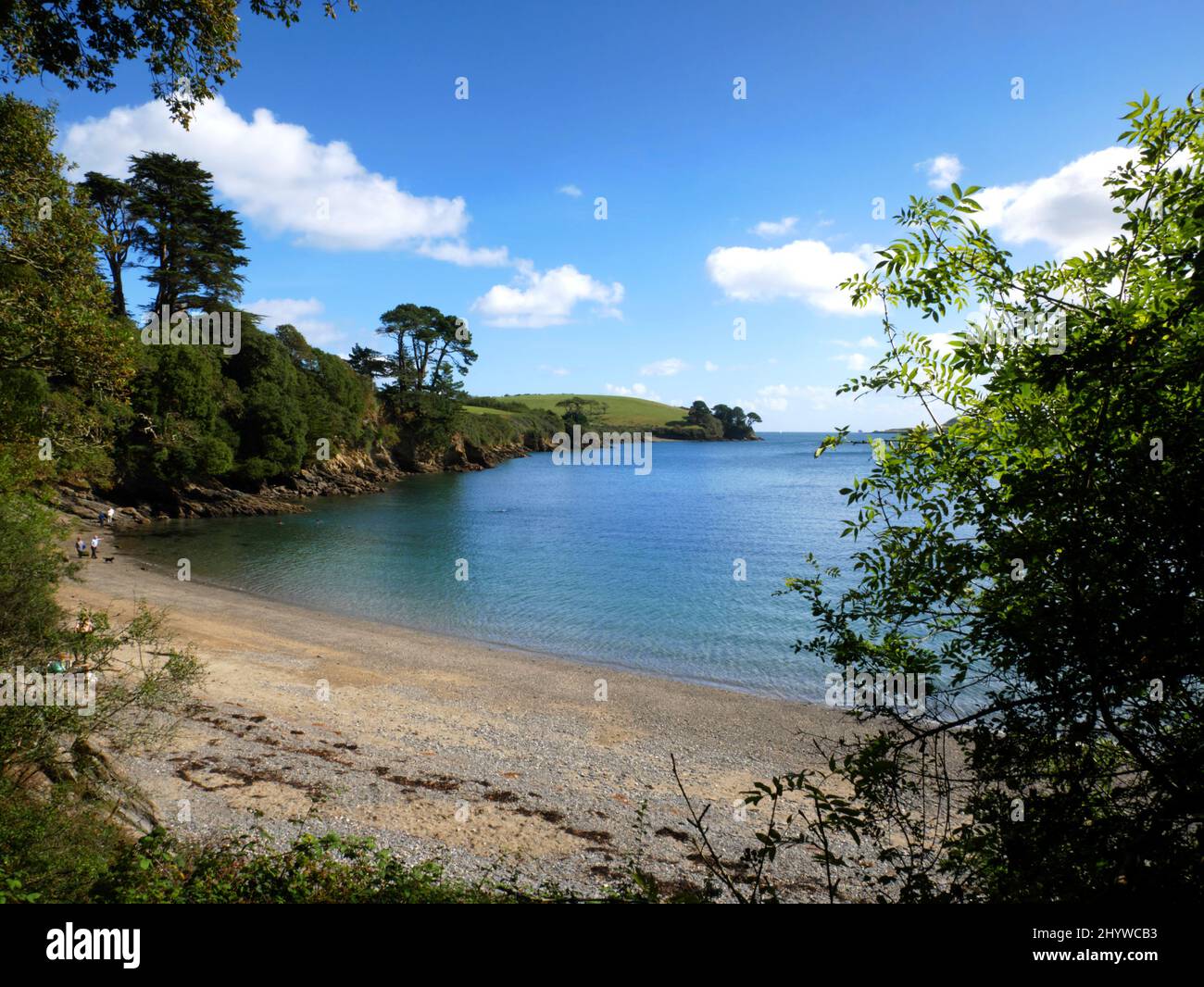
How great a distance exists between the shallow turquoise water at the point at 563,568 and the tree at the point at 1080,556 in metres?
16.9

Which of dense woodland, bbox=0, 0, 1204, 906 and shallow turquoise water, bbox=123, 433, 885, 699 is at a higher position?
dense woodland, bbox=0, 0, 1204, 906

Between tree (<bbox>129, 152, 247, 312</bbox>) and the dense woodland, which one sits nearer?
the dense woodland

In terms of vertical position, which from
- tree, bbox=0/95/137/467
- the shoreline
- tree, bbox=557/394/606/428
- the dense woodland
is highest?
tree, bbox=557/394/606/428

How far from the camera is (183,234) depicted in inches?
2055

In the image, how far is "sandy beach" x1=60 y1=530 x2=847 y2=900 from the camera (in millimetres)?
10359

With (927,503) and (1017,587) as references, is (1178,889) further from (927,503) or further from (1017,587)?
(927,503)

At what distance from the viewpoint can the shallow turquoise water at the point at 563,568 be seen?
24594 millimetres

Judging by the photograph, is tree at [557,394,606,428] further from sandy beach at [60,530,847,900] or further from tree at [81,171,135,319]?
sandy beach at [60,530,847,900]

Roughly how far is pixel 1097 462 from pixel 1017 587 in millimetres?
851

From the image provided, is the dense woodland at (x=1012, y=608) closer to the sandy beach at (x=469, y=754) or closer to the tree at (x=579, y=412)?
the sandy beach at (x=469, y=754)

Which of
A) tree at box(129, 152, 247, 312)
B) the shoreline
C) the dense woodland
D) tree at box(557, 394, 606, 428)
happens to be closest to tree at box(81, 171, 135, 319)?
tree at box(129, 152, 247, 312)

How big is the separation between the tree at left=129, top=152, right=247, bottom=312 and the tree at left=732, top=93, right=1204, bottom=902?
6297cm

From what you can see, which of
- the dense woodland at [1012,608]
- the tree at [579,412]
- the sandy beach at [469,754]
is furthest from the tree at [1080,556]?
the tree at [579,412]
